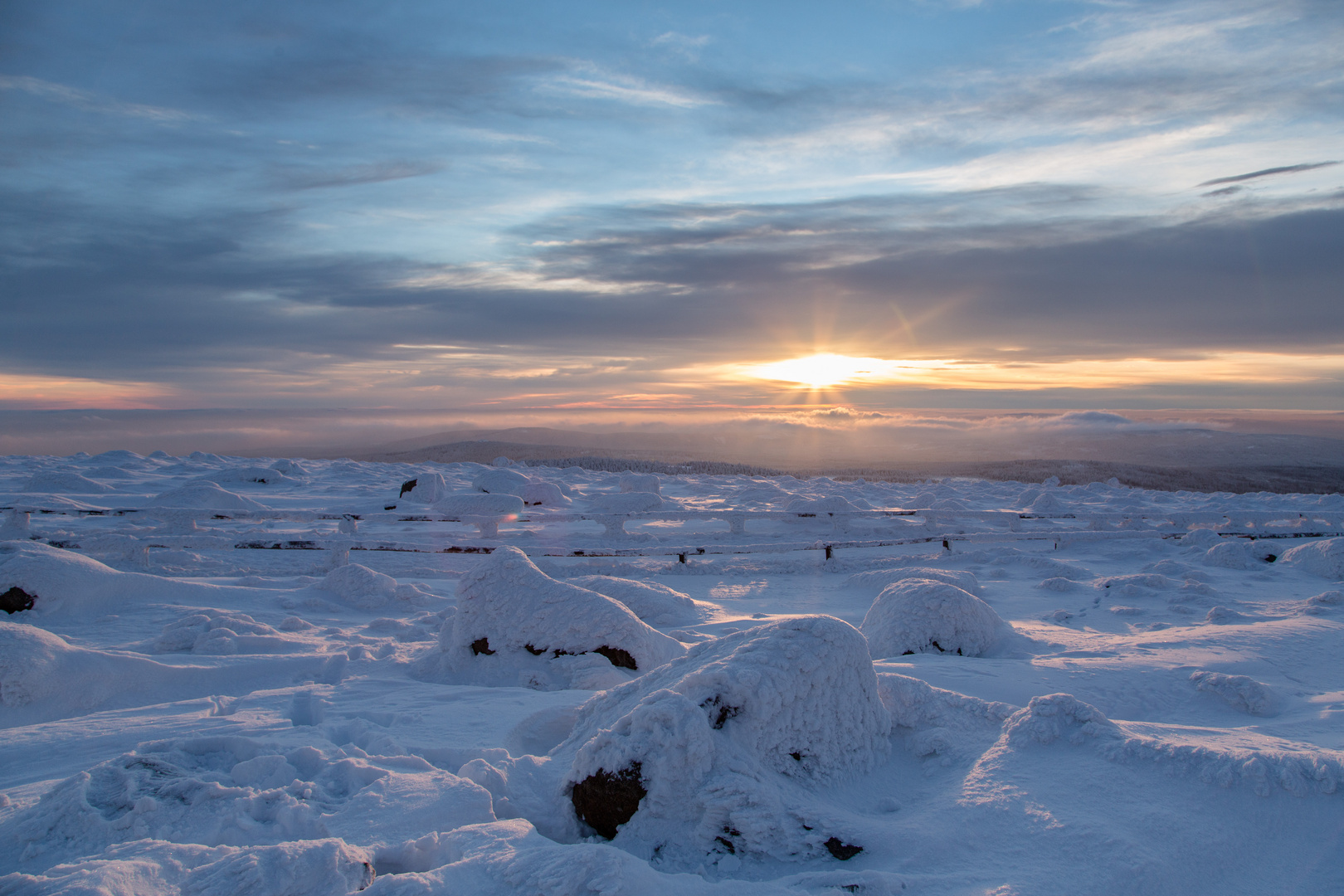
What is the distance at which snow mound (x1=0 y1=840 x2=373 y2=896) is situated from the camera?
2.24m

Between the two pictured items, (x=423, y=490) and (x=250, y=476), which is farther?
(x=250, y=476)

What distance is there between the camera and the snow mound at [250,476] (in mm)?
16312

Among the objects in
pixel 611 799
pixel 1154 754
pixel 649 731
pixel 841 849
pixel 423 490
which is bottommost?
pixel 841 849

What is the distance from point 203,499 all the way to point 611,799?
11757 mm

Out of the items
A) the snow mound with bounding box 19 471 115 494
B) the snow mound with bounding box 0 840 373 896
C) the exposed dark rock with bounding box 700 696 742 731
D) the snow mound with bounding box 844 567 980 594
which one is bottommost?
the snow mound with bounding box 844 567 980 594

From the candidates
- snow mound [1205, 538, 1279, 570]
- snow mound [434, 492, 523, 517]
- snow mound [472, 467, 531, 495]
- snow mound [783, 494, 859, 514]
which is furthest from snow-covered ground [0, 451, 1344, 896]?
snow mound [472, 467, 531, 495]

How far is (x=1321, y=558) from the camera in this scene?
938 cm

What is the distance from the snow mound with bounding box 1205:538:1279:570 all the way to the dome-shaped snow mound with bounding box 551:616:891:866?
8816mm

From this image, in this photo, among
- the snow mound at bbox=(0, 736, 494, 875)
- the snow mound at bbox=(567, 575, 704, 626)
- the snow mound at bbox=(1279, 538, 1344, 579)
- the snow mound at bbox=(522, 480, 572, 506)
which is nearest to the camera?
the snow mound at bbox=(0, 736, 494, 875)

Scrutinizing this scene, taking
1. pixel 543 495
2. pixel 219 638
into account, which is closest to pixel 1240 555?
pixel 543 495

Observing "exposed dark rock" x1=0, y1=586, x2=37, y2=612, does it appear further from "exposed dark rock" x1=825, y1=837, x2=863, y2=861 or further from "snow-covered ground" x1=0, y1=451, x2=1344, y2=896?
"exposed dark rock" x1=825, y1=837, x2=863, y2=861

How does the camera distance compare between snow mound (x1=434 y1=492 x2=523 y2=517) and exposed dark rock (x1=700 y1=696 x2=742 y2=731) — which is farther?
snow mound (x1=434 y1=492 x2=523 y2=517)

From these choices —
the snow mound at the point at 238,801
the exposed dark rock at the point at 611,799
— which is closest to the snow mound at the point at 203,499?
the snow mound at the point at 238,801

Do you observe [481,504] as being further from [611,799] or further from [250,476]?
[611,799]
